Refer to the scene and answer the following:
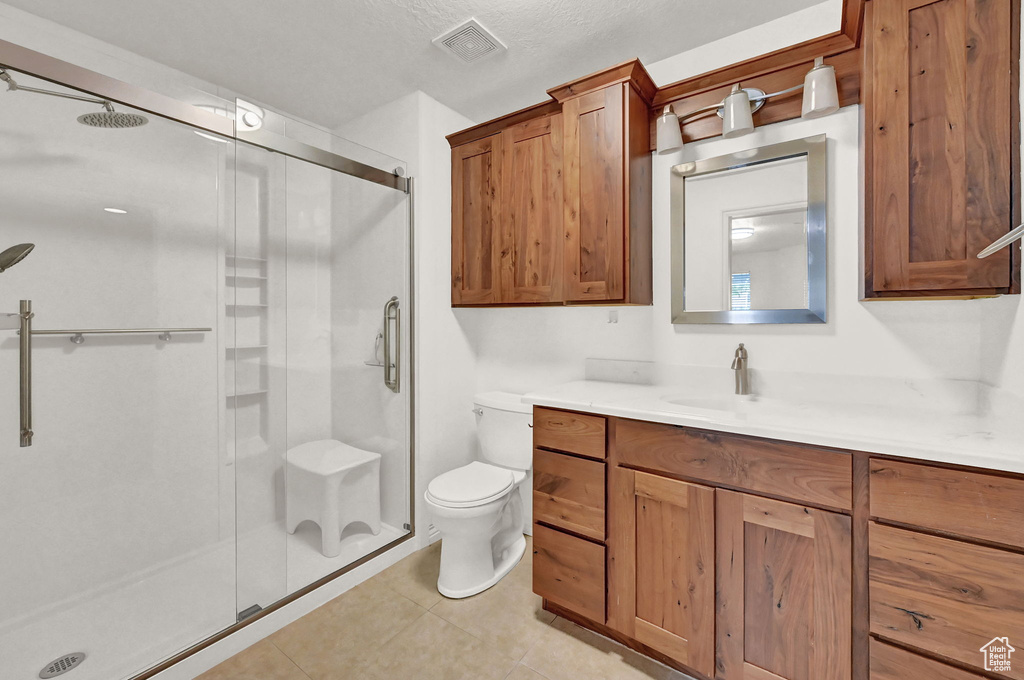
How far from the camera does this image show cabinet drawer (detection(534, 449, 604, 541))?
1571 mm

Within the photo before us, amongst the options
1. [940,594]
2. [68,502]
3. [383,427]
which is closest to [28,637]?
[68,502]

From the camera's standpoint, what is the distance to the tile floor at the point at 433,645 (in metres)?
1.47

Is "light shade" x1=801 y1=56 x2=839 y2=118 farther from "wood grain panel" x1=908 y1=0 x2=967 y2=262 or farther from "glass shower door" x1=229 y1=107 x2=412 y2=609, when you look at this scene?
"glass shower door" x1=229 y1=107 x2=412 y2=609

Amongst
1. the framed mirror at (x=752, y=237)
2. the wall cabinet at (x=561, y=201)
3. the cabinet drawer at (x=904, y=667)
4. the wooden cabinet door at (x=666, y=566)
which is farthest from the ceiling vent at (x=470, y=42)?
the cabinet drawer at (x=904, y=667)

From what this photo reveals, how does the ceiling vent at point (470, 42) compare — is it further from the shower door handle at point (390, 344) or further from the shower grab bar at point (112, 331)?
the shower grab bar at point (112, 331)

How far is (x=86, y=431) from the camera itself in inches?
67.3

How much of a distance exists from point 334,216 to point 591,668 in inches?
83.2

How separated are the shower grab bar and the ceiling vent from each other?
5.42 ft

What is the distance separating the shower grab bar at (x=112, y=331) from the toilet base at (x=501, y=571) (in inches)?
59.6

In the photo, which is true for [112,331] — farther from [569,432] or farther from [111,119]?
[569,432]

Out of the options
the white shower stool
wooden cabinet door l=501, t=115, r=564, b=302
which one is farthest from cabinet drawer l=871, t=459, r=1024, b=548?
the white shower stool

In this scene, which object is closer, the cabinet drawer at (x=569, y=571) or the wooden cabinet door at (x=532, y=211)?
the cabinet drawer at (x=569, y=571)

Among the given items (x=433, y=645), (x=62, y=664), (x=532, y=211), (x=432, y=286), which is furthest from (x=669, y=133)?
(x=62, y=664)

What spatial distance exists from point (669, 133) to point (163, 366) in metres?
2.41
